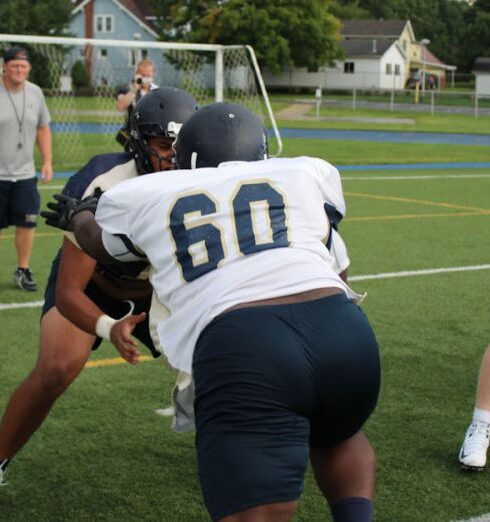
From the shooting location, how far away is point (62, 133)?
2191cm

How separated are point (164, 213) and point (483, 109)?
162ft

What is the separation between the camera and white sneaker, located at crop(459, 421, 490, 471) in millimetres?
4539

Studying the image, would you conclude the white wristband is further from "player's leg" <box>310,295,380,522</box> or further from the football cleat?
the football cleat

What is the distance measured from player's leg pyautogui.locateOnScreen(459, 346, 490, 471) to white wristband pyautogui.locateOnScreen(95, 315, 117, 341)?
2049 millimetres

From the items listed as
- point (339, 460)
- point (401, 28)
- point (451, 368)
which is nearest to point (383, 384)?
point (451, 368)

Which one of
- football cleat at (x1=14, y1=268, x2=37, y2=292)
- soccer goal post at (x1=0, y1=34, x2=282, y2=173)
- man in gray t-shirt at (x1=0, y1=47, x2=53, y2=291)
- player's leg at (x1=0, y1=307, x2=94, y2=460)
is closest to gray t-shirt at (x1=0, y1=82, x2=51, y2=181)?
man in gray t-shirt at (x1=0, y1=47, x2=53, y2=291)

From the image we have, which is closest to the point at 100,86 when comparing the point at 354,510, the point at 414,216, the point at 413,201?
the point at 413,201

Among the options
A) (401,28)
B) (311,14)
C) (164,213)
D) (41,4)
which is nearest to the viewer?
(164,213)

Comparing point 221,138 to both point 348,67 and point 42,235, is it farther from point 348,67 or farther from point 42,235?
point 348,67

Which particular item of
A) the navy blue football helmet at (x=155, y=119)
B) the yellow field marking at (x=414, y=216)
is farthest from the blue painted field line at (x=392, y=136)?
the navy blue football helmet at (x=155, y=119)

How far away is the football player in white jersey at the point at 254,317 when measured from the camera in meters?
2.62

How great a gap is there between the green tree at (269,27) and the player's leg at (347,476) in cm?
6446

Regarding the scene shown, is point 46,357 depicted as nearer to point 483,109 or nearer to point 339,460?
point 339,460

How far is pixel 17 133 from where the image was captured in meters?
8.85
